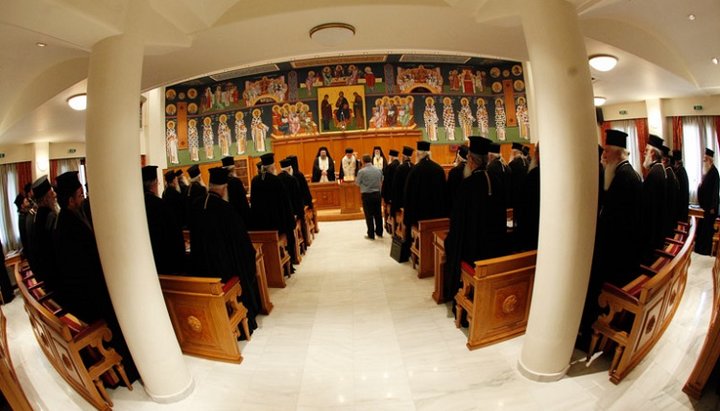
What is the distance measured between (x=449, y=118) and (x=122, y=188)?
46.5 ft

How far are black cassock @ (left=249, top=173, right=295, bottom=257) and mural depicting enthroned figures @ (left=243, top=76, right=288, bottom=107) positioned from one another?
1022 cm

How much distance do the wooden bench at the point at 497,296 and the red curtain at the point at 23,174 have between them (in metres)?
6.62

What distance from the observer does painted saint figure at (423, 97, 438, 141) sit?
14.1 metres

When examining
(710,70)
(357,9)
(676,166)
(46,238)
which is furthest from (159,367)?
(676,166)

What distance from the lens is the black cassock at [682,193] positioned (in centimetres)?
535

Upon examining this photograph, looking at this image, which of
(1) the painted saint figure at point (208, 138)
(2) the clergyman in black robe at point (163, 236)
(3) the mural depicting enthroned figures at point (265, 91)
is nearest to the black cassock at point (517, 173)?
(2) the clergyman in black robe at point (163, 236)

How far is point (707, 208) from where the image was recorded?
5613mm

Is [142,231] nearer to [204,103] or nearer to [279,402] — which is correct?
[279,402]

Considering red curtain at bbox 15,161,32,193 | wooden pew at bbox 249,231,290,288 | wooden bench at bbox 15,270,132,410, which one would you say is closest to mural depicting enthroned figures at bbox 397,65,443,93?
wooden pew at bbox 249,231,290,288

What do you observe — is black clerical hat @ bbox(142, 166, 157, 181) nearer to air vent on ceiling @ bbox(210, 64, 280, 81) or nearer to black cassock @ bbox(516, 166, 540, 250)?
black cassock @ bbox(516, 166, 540, 250)

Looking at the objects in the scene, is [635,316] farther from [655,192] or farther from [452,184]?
[452,184]

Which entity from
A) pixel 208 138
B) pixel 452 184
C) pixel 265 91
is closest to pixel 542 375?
pixel 452 184

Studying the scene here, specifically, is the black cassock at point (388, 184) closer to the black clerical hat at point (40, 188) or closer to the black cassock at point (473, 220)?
the black cassock at point (473, 220)

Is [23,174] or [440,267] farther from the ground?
[23,174]
